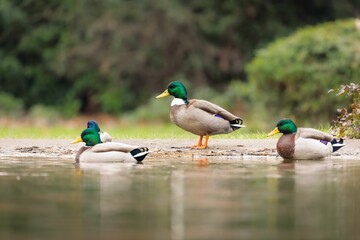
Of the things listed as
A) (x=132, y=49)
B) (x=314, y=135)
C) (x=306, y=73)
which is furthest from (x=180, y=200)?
(x=132, y=49)

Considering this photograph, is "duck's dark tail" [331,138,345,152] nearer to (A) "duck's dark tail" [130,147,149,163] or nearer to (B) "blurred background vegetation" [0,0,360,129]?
(A) "duck's dark tail" [130,147,149,163]

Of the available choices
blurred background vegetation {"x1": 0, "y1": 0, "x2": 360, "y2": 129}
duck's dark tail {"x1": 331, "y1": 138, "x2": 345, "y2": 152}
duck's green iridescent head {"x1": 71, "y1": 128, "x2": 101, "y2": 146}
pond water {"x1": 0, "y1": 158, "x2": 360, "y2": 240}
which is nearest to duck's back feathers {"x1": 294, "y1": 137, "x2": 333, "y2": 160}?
duck's dark tail {"x1": 331, "y1": 138, "x2": 345, "y2": 152}

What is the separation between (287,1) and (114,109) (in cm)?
585

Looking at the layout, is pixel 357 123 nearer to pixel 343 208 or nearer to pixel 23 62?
pixel 343 208

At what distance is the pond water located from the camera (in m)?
8.18

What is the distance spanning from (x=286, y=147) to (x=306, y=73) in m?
7.56

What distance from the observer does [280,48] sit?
22.2 metres

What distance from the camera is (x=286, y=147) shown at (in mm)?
14039

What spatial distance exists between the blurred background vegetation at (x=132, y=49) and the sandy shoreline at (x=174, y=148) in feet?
34.9

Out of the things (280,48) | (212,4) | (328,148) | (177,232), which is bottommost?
(177,232)

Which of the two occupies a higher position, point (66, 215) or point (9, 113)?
point (9, 113)

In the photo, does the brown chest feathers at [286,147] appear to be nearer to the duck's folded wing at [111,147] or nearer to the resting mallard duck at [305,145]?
the resting mallard duck at [305,145]

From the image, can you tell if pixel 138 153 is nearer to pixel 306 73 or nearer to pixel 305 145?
pixel 305 145

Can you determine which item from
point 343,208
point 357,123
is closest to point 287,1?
point 357,123
